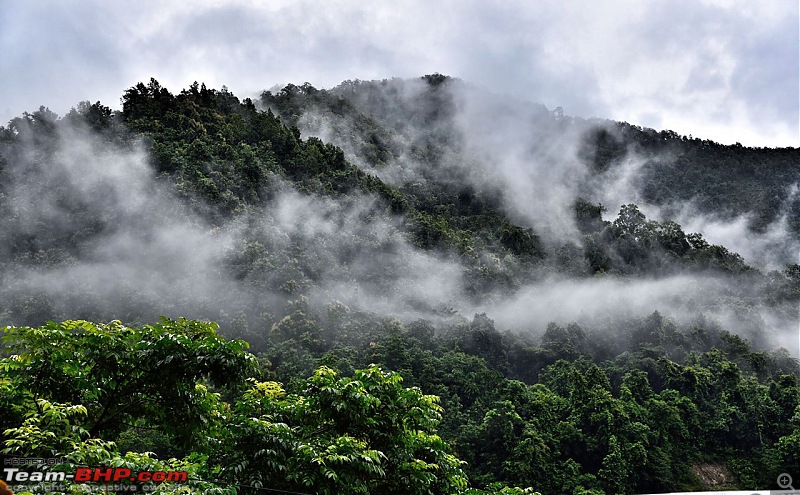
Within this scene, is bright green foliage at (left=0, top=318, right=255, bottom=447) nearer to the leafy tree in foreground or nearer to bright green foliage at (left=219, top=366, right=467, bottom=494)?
the leafy tree in foreground

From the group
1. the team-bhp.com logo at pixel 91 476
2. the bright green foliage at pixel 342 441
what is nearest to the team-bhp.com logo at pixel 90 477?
the team-bhp.com logo at pixel 91 476

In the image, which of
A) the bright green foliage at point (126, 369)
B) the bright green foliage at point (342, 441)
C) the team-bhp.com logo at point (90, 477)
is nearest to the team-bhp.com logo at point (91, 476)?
the team-bhp.com logo at point (90, 477)

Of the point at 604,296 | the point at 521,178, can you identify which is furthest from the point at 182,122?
the point at 521,178

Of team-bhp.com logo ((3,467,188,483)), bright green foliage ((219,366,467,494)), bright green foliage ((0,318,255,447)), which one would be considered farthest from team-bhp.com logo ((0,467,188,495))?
bright green foliage ((219,366,467,494))

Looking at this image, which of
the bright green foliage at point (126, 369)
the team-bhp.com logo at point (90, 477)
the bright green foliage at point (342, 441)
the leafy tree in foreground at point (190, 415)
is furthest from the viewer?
the bright green foliage at point (342, 441)

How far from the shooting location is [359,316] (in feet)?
119

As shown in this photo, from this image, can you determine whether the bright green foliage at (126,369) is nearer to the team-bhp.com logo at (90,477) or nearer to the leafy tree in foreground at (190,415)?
the leafy tree in foreground at (190,415)

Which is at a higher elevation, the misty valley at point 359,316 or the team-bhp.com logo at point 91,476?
the misty valley at point 359,316

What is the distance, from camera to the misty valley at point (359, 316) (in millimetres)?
5934

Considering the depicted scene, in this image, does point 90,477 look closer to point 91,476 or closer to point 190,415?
point 91,476

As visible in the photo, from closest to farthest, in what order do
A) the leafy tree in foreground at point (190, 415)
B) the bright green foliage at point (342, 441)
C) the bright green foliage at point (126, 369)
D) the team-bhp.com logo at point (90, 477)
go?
the team-bhp.com logo at point (90, 477)
the leafy tree in foreground at point (190, 415)
the bright green foliage at point (126, 369)
the bright green foliage at point (342, 441)

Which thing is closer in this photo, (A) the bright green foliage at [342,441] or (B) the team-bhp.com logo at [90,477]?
(B) the team-bhp.com logo at [90,477]

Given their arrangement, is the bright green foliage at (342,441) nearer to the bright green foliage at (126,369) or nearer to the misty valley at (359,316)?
the misty valley at (359,316)

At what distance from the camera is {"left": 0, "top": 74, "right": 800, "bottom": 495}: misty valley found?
19.5 ft
